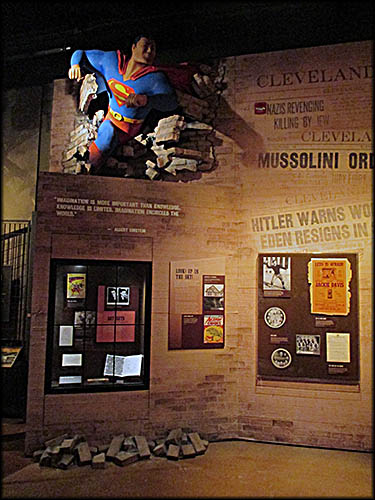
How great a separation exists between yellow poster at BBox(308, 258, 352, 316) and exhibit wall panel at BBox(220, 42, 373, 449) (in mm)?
134

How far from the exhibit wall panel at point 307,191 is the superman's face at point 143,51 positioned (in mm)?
1102

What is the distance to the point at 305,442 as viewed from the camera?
18.7 ft

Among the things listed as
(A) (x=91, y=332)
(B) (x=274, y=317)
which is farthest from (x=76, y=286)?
(B) (x=274, y=317)

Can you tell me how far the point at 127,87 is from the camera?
590 centimetres

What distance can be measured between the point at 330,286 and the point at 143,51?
11.6 ft

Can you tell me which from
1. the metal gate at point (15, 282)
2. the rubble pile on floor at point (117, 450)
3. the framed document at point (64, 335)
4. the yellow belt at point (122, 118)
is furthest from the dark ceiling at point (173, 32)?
the rubble pile on floor at point (117, 450)

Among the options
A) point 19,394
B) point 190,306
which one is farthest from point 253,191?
point 19,394

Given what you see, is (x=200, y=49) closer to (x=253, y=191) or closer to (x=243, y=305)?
(x=253, y=191)

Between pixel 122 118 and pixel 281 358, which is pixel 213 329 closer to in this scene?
pixel 281 358

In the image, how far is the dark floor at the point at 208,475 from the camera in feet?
13.8

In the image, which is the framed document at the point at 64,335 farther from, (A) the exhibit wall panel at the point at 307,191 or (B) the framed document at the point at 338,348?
(B) the framed document at the point at 338,348

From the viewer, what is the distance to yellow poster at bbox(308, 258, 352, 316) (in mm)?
5723

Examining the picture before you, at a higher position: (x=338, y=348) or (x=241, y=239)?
(x=241, y=239)

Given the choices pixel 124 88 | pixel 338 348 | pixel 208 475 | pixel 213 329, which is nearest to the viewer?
pixel 208 475
